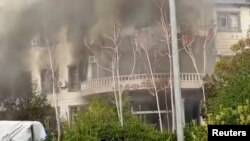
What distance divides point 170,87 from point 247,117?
11.5 m

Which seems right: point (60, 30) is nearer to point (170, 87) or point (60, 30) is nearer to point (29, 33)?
point (29, 33)

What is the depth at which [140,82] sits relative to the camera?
71.4 ft

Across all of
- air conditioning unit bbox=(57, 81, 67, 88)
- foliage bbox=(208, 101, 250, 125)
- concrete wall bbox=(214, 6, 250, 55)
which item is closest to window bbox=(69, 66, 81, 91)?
air conditioning unit bbox=(57, 81, 67, 88)

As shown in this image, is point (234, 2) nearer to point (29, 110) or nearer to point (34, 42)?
point (34, 42)

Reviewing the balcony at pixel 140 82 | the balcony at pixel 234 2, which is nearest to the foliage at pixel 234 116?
the balcony at pixel 140 82

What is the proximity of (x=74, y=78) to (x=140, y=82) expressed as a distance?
A: 291 cm

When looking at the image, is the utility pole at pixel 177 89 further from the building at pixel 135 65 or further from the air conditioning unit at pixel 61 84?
the air conditioning unit at pixel 61 84

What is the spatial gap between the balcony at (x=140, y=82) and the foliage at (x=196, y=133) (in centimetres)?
942

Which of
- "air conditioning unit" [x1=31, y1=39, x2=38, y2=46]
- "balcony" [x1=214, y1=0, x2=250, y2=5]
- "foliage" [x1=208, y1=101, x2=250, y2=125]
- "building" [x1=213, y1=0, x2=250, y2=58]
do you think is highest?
"balcony" [x1=214, y1=0, x2=250, y2=5]

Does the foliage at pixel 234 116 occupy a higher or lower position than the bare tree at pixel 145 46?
lower

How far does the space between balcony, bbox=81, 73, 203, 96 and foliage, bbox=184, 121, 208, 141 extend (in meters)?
9.42

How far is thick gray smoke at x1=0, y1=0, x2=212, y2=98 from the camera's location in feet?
62.4

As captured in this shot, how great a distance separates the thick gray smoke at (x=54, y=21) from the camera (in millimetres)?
19031

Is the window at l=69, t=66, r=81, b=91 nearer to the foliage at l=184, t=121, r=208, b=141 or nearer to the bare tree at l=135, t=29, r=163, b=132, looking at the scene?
the bare tree at l=135, t=29, r=163, b=132
